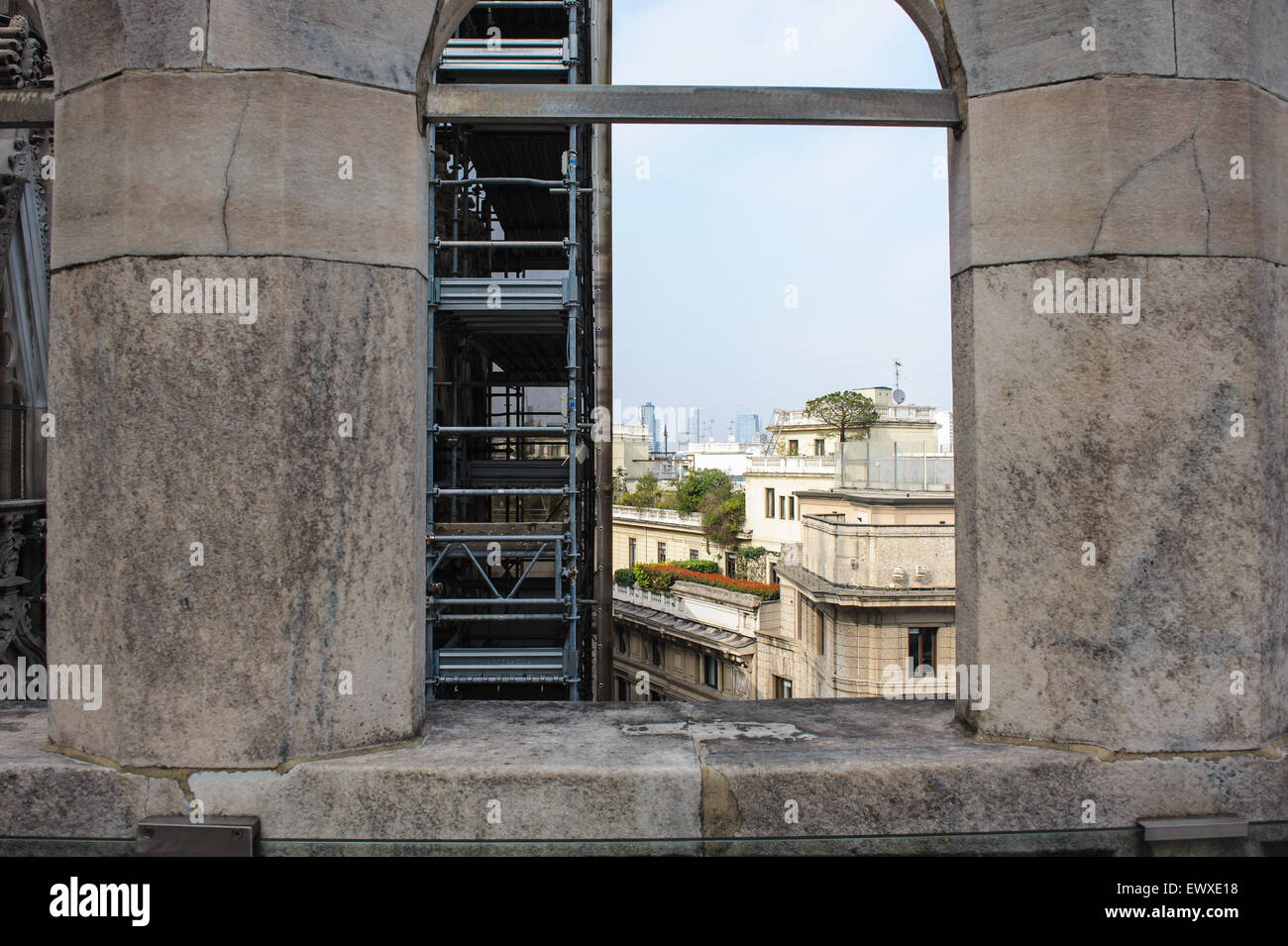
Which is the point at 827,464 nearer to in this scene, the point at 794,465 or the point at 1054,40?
the point at 794,465

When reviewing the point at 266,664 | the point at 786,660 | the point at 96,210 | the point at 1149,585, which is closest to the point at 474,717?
the point at 266,664

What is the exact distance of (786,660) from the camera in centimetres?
3142

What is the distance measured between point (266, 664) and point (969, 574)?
223 centimetres

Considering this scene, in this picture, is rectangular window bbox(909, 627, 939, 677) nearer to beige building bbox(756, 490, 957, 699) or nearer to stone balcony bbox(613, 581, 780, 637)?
beige building bbox(756, 490, 957, 699)

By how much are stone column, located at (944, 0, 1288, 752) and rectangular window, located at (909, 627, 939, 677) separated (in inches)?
918

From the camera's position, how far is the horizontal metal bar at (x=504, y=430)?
352 inches

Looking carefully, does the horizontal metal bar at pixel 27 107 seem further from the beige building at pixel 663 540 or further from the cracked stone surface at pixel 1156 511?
the beige building at pixel 663 540

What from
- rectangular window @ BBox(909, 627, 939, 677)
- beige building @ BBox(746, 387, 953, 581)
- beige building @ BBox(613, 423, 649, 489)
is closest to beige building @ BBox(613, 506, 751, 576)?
beige building @ BBox(746, 387, 953, 581)

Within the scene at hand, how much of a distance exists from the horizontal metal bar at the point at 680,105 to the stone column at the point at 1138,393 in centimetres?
48

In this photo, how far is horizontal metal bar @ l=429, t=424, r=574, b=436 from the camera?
893 centimetres

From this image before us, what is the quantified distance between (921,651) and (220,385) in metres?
24.8

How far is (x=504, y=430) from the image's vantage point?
29.9 feet

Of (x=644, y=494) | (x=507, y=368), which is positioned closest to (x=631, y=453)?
(x=644, y=494)

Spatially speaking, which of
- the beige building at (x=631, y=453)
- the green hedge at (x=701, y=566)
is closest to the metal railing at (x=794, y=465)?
the green hedge at (x=701, y=566)
